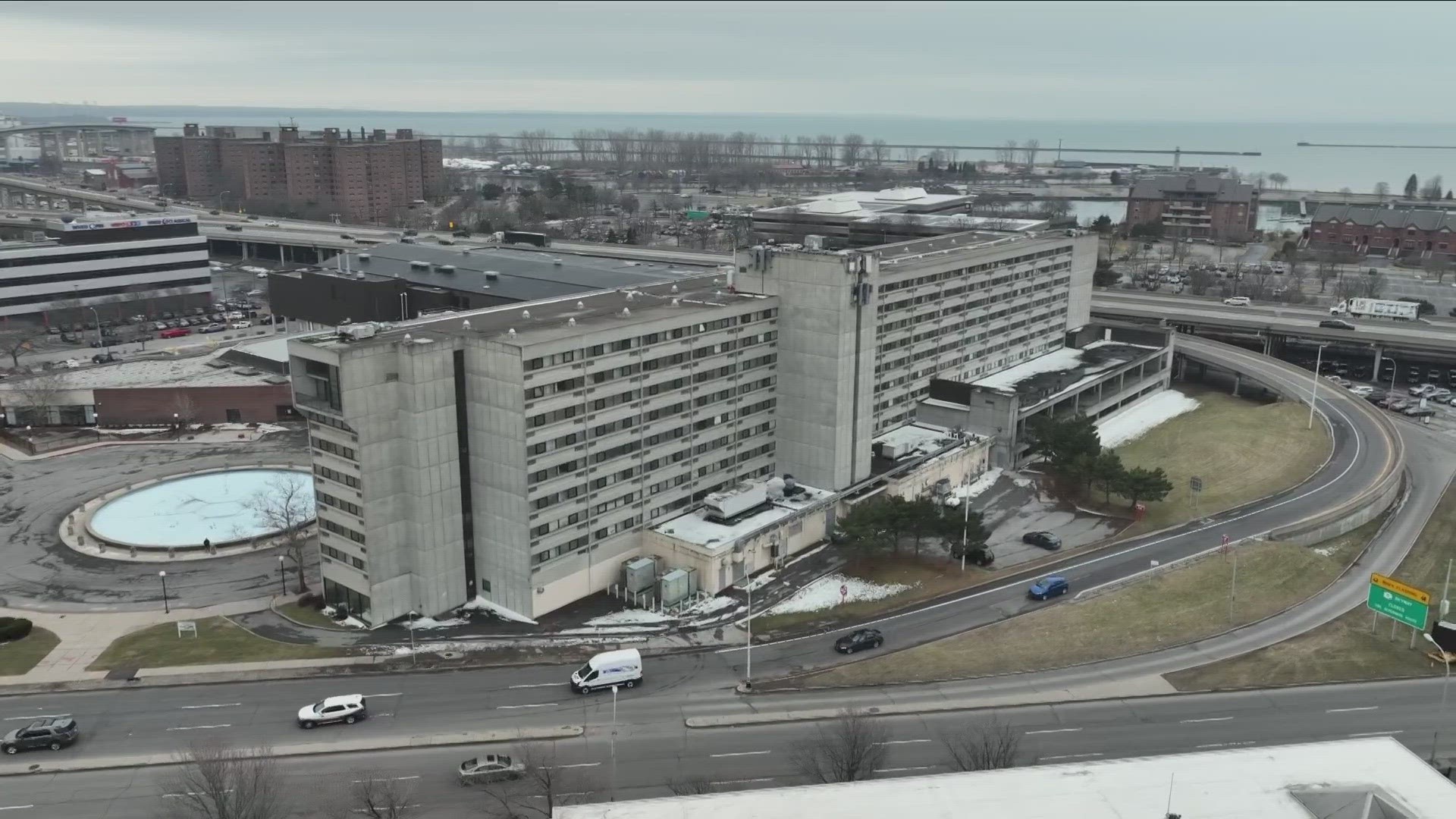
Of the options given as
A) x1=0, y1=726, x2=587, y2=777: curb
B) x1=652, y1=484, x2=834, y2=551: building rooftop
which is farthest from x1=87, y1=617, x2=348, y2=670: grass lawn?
x1=652, y1=484, x2=834, y2=551: building rooftop

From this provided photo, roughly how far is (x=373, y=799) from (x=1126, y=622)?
43.6m

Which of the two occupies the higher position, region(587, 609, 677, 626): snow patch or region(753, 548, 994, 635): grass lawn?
region(753, 548, 994, 635): grass lawn

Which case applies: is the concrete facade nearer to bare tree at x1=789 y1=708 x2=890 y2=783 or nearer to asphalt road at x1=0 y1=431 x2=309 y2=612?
bare tree at x1=789 y1=708 x2=890 y2=783

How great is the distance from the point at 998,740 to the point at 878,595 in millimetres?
18968

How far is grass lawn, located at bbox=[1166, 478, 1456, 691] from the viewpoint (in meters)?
57.1

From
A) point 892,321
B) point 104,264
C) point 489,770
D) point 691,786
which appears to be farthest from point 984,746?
point 104,264

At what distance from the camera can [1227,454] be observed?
94.7 metres

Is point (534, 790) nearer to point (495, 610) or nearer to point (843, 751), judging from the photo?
point (843, 751)

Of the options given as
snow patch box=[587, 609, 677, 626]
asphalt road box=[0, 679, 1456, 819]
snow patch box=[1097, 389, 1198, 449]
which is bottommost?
Answer: snow patch box=[587, 609, 677, 626]

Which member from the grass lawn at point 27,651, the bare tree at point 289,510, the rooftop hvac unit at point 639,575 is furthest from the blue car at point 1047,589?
the grass lawn at point 27,651

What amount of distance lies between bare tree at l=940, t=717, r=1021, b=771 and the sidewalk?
43504 mm

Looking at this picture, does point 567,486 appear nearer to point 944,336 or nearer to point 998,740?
point 998,740

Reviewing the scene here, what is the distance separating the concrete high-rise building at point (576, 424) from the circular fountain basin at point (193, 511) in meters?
19.0

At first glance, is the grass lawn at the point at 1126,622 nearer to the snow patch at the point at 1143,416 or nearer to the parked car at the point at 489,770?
the parked car at the point at 489,770
